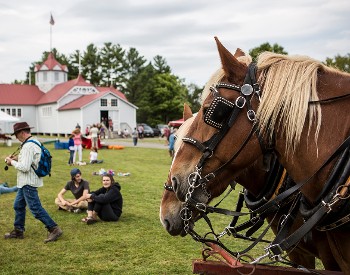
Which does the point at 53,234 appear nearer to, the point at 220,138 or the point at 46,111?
the point at 220,138

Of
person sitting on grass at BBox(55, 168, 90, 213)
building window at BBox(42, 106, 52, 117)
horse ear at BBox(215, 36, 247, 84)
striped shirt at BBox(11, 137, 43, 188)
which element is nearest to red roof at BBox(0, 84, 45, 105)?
building window at BBox(42, 106, 52, 117)

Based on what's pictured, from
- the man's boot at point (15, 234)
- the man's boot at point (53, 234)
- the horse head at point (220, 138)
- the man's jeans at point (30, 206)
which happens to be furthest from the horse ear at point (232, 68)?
the man's boot at point (15, 234)

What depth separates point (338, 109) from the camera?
7.76ft

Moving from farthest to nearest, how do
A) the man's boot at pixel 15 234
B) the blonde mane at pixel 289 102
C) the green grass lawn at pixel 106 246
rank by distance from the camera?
the man's boot at pixel 15 234 → the green grass lawn at pixel 106 246 → the blonde mane at pixel 289 102

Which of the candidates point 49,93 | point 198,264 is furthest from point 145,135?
point 198,264

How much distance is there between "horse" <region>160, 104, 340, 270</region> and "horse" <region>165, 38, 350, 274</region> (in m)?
0.19

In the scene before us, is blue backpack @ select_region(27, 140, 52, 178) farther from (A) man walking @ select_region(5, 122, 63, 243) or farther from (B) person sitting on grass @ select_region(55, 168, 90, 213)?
(B) person sitting on grass @ select_region(55, 168, 90, 213)

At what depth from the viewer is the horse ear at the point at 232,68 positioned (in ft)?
7.83

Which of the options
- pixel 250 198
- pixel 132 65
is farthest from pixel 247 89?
pixel 132 65

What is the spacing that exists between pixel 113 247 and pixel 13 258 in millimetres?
1636

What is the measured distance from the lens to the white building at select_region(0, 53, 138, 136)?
51.8 meters

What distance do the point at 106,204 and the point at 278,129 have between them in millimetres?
6999

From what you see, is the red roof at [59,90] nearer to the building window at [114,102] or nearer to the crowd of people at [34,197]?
the building window at [114,102]

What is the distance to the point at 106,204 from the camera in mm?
8875
